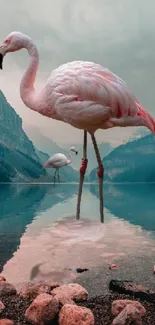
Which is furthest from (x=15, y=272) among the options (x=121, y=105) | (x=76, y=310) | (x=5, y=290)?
(x=121, y=105)

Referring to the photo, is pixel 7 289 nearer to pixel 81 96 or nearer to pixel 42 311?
Answer: pixel 42 311

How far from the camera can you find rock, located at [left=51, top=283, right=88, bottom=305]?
20.9 feet

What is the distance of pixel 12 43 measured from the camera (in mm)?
8258

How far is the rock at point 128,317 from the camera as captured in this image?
18.1 feet

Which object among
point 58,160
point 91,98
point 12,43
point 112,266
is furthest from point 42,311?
point 58,160

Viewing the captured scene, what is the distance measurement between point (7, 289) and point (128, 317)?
214 cm

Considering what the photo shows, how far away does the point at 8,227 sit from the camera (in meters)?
14.7

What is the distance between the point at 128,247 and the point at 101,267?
2.23 m

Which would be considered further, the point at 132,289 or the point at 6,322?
the point at 132,289

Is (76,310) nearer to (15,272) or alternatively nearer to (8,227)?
(15,272)

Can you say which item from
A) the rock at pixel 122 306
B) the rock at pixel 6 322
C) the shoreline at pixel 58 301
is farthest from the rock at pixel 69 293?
the rock at pixel 6 322

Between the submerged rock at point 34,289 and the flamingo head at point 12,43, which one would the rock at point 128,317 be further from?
the flamingo head at point 12,43

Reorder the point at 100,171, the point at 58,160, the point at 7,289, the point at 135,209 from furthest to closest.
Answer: the point at 58,160, the point at 135,209, the point at 100,171, the point at 7,289

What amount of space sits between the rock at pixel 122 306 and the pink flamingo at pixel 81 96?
3330mm
